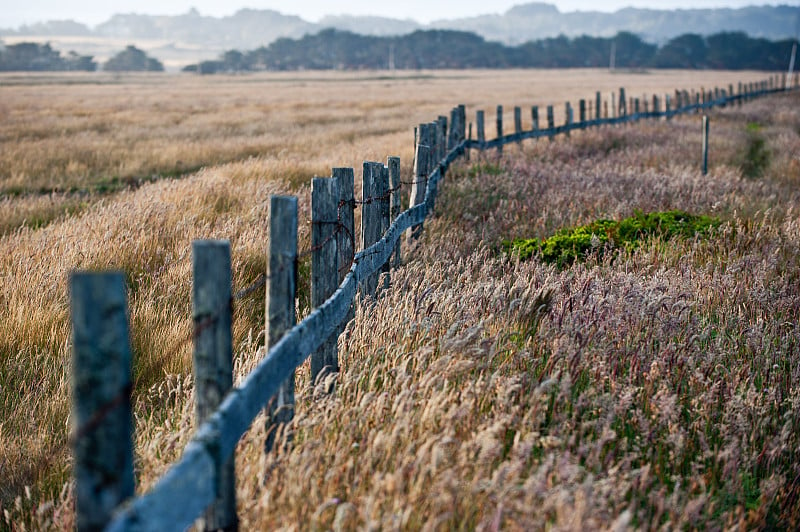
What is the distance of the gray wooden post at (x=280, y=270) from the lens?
273cm

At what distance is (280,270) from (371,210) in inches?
97.0

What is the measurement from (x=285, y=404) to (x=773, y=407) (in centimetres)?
257

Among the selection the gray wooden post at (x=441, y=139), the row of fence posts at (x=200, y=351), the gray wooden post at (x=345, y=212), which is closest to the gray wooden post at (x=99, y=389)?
the row of fence posts at (x=200, y=351)

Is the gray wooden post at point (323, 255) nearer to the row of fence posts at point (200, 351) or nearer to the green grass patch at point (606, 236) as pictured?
the row of fence posts at point (200, 351)

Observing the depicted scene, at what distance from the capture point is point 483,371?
3.84m

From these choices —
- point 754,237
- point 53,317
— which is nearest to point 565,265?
point 754,237

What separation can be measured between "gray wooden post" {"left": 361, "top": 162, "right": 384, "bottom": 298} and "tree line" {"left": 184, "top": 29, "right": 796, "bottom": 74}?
5015 inches

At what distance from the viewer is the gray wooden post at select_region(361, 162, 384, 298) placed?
509cm

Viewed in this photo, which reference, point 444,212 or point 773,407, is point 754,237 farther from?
point 773,407

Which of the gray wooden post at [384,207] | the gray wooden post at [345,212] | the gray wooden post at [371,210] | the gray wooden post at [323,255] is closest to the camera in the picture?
the gray wooden post at [323,255]

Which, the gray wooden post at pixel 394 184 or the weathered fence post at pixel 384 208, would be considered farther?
the gray wooden post at pixel 394 184

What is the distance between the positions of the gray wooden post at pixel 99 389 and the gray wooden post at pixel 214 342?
441 millimetres

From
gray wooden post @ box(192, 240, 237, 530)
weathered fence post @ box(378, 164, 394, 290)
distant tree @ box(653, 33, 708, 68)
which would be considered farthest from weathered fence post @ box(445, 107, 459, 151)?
distant tree @ box(653, 33, 708, 68)

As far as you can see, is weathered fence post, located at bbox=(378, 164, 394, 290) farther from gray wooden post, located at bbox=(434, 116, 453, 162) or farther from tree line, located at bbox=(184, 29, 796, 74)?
tree line, located at bbox=(184, 29, 796, 74)
